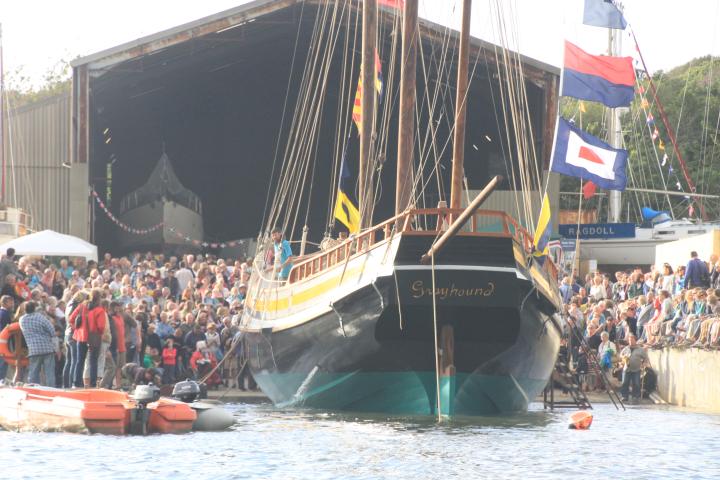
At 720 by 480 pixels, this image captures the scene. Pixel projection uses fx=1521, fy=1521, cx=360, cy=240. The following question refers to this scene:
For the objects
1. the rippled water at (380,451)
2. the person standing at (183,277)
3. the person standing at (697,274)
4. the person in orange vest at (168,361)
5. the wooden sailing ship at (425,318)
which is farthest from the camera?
the person standing at (183,277)

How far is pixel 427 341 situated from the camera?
24.4m

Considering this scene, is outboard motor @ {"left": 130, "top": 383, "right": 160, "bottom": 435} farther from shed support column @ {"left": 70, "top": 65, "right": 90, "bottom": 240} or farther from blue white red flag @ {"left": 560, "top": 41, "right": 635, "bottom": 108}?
shed support column @ {"left": 70, "top": 65, "right": 90, "bottom": 240}

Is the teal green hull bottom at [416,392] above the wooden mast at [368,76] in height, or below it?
below

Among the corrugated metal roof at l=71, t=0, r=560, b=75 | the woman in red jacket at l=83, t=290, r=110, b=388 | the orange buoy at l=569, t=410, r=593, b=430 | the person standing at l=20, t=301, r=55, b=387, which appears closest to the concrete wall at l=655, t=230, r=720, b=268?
the corrugated metal roof at l=71, t=0, r=560, b=75

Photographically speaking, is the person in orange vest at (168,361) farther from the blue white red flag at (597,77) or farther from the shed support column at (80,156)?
the shed support column at (80,156)

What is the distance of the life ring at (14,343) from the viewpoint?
2566 cm

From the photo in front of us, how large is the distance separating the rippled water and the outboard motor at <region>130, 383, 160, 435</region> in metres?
0.42

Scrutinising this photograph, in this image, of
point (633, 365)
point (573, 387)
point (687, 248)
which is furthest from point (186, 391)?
point (687, 248)

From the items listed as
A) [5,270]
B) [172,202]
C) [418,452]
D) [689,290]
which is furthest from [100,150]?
[418,452]

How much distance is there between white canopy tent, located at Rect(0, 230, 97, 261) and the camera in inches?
1398

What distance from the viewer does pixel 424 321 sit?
2414 centimetres

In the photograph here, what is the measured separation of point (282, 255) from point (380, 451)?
9.90 meters

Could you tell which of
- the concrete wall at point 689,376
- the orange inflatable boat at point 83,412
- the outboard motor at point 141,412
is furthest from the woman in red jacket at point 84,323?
the concrete wall at point 689,376

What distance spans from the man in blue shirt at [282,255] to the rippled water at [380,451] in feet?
13.2
